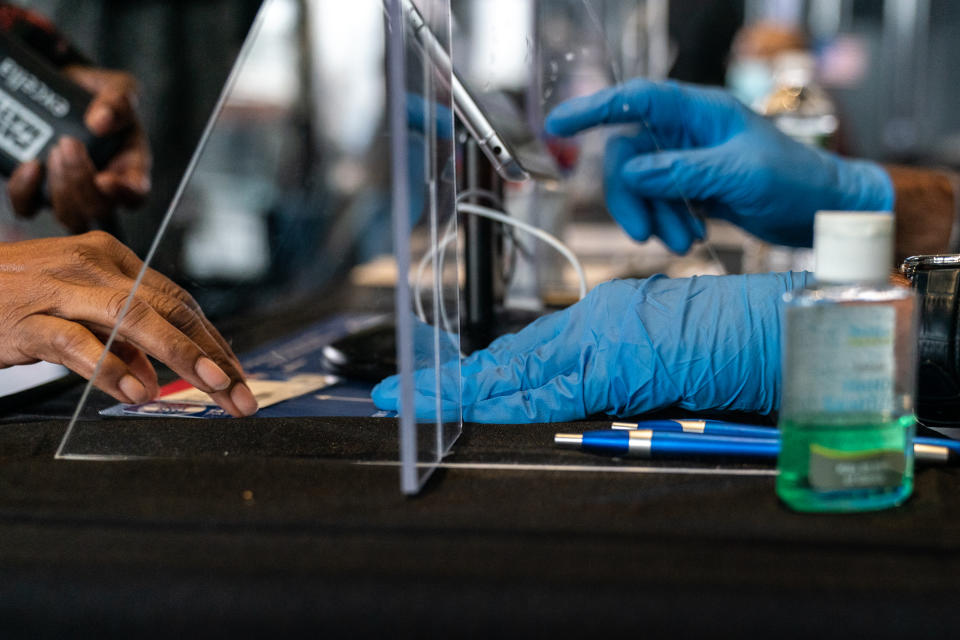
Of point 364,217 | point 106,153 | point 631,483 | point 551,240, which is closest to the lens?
point 631,483

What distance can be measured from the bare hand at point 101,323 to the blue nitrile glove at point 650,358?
0.50 ft

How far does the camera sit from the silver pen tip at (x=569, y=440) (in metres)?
0.53

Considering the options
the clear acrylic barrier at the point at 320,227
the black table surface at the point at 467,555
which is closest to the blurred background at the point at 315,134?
the clear acrylic barrier at the point at 320,227

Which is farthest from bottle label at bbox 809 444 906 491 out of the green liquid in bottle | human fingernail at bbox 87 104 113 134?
human fingernail at bbox 87 104 113 134

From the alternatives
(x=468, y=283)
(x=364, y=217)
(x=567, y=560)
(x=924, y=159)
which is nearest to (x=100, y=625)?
(x=567, y=560)

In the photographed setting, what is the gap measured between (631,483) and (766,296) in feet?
0.63

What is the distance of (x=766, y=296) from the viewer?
573 mm

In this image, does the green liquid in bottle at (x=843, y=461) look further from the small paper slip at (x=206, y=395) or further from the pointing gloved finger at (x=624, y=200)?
the pointing gloved finger at (x=624, y=200)

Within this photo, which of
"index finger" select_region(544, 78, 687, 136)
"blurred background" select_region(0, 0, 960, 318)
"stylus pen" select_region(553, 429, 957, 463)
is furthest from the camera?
"blurred background" select_region(0, 0, 960, 318)

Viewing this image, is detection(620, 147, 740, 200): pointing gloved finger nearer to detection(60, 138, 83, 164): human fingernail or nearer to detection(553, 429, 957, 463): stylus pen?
detection(553, 429, 957, 463): stylus pen

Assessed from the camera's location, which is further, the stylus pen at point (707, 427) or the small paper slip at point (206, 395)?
the small paper slip at point (206, 395)

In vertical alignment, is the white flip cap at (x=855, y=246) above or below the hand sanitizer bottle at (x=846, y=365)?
above

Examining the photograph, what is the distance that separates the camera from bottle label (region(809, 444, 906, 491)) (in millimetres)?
404

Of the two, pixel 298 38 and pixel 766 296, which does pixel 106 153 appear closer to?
pixel 298 38
